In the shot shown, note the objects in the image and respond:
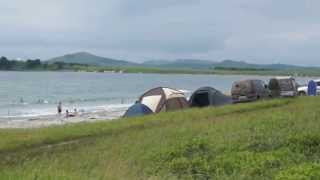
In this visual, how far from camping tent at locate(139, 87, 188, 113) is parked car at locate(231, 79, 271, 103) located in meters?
4.17

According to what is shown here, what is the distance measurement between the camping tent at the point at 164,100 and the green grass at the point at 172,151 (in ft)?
38.4

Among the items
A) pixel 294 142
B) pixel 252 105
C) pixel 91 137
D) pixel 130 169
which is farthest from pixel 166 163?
pixel 252 105

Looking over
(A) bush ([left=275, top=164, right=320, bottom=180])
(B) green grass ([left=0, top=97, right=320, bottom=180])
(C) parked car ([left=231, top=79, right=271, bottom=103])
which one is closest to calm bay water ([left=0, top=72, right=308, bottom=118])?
(C) parked car ([left=231, top=79, right=271, bottom=103])

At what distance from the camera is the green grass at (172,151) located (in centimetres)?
1198

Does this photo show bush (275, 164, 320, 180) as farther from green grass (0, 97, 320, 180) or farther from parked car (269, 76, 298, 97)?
parked car (269, 76, 298, 97)

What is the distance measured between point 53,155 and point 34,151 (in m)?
0.94

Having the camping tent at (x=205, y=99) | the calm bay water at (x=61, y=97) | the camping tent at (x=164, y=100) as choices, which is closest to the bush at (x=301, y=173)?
the camping tent at (x=164, y=100)

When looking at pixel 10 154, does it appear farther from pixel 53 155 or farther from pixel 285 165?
pixel 285 165

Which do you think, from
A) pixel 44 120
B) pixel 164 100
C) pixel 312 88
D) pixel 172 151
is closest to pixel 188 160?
pixel 172 151

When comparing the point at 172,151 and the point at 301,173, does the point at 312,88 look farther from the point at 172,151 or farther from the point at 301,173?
the point at 301,173

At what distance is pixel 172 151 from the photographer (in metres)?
15.2

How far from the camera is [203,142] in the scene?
53.1 ft

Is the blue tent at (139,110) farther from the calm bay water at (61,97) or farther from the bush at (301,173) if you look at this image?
the bush at (301,173)

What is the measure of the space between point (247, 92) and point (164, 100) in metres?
6.81
